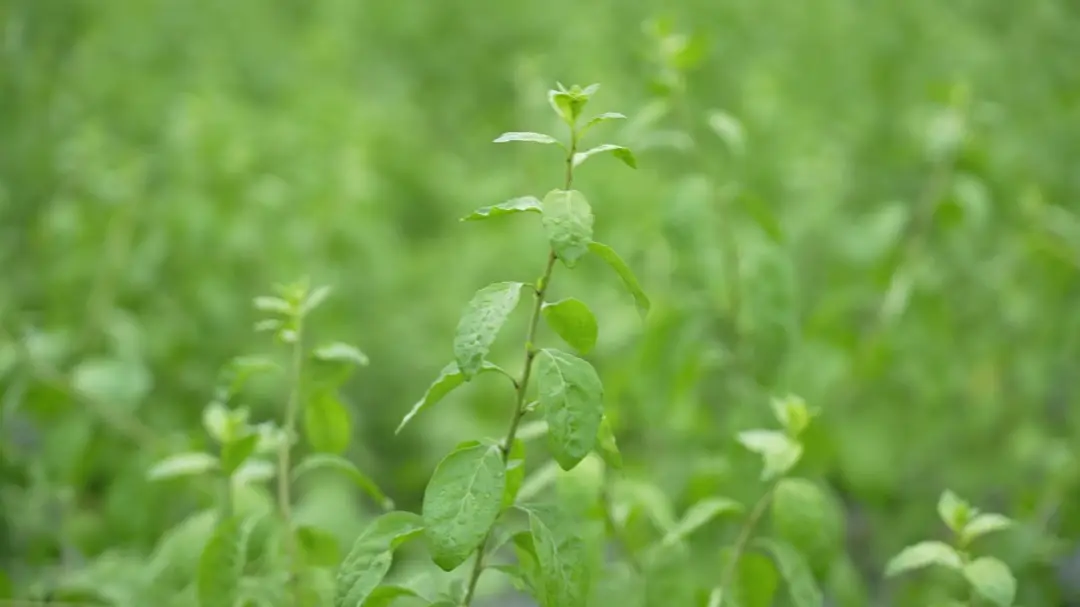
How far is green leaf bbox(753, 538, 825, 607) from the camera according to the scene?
1191 mm

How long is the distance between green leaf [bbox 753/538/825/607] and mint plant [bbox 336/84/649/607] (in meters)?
0.28

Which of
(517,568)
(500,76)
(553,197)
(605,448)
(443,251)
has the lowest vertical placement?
(517,568)

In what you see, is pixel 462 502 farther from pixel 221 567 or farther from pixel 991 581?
pixel 991 581

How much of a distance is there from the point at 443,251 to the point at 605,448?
92.4 inches

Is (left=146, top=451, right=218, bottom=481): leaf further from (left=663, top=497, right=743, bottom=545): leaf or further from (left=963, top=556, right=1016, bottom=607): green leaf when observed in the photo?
(left=963, top=556, right=1016, bottom=607): green leaf

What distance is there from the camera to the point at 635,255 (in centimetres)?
205

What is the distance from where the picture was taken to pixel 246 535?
1210 millimetres

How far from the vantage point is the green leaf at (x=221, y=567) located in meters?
1.18

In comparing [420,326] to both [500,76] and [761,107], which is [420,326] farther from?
[500,76]

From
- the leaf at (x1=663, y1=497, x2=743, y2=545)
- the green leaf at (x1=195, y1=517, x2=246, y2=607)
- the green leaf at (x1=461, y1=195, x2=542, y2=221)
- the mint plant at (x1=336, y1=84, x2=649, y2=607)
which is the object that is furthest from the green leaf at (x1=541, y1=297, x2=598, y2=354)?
the green leaf at (x1=195, y1=517, x2=246, y2=607)

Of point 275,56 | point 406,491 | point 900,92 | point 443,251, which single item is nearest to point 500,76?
point 275,56

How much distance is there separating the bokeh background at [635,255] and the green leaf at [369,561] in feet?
2.08

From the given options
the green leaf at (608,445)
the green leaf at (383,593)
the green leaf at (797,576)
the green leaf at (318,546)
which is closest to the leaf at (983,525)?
the green leaf at (797,576)

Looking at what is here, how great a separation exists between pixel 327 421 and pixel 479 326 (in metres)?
0.41
